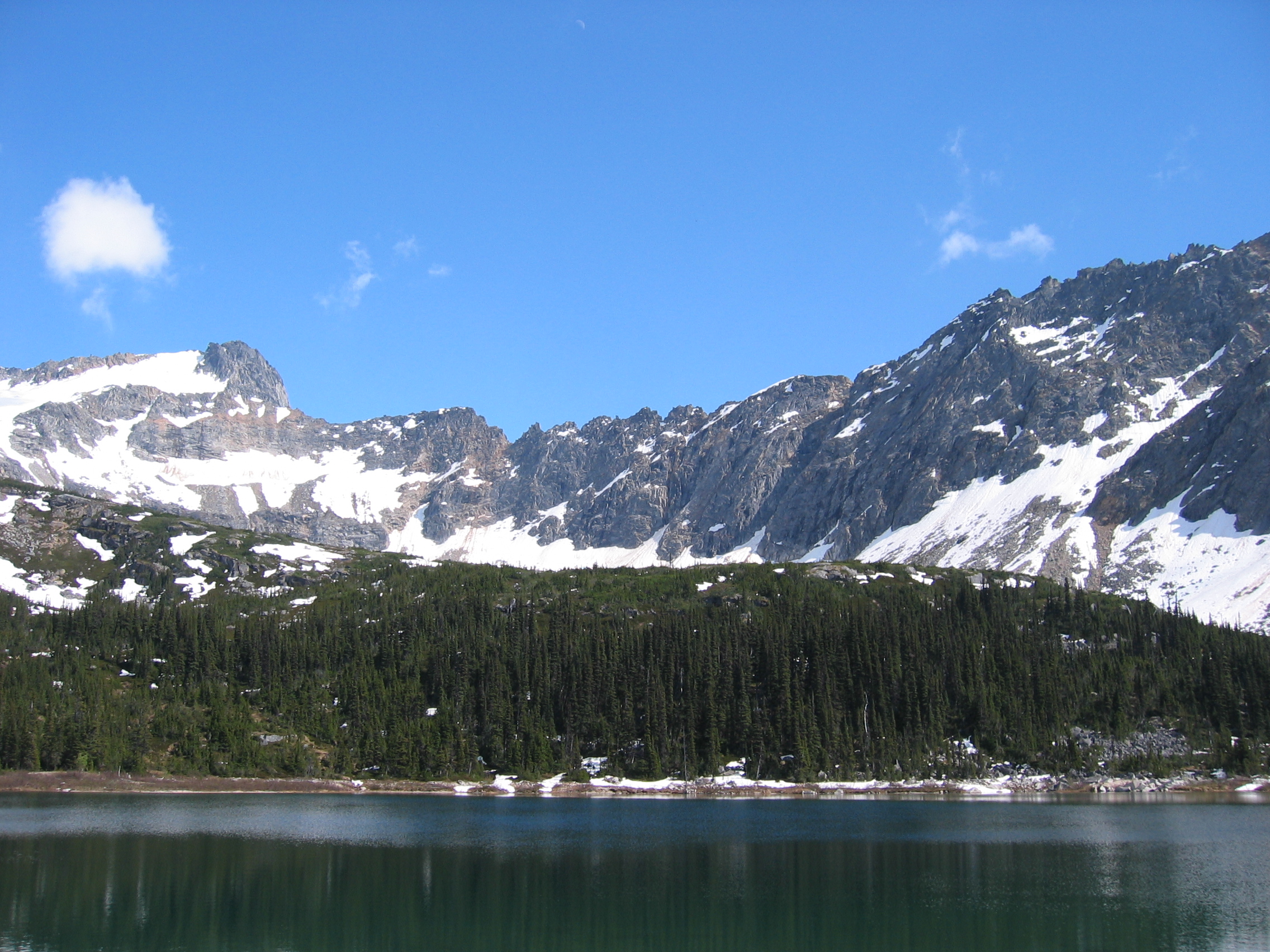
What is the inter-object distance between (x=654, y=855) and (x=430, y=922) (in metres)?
24.3

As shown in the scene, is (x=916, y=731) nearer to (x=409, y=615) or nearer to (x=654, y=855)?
(x=654, y=855)

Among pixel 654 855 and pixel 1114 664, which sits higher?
pixel 1114 664

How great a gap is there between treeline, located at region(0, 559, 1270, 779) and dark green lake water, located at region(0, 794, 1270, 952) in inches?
1382

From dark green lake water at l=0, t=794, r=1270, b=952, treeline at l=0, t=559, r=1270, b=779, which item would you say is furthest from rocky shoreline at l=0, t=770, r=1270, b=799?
dark green lake water at l=0, t=794, r=1270, b=952

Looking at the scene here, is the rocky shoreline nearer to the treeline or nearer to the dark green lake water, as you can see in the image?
the treeline

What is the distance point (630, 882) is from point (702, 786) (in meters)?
68.9

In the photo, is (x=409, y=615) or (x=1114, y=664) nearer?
(x=1114, y=664)

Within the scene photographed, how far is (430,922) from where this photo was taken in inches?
1916

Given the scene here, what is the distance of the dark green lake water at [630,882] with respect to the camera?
4641 cm

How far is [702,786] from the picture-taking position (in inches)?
4966

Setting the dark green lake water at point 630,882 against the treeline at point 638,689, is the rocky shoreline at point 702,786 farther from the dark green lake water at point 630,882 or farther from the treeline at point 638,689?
the dark green lake water at point 630,882

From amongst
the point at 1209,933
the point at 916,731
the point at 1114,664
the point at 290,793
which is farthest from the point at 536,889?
the point at 1114,664

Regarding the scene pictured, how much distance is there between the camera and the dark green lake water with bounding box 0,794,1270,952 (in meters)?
46.4

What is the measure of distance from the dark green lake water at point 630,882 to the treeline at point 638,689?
3511 centimetres
